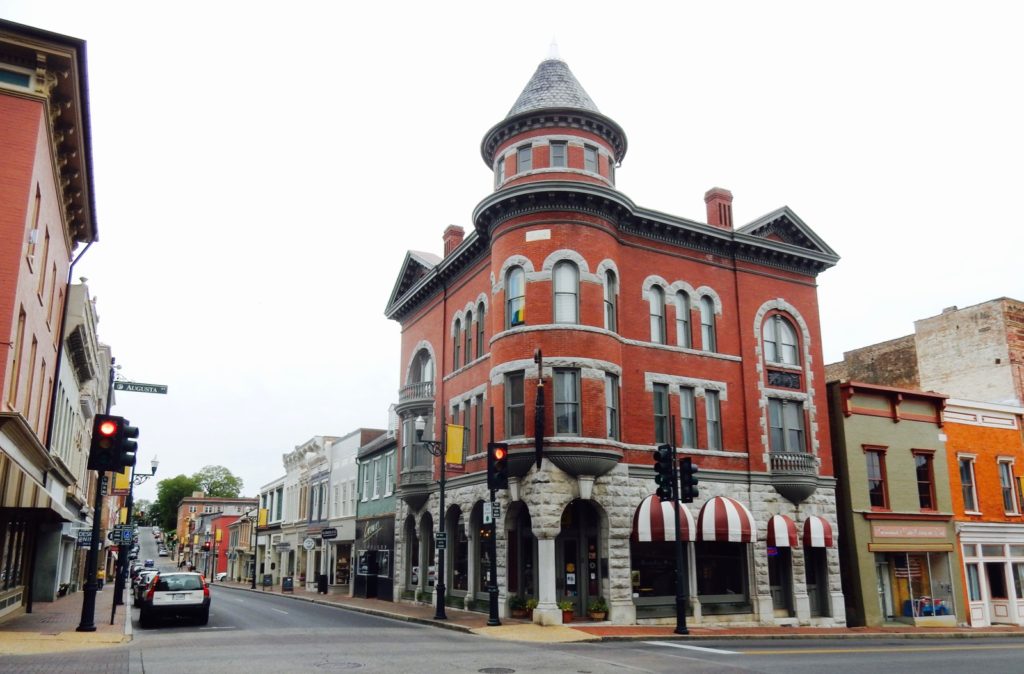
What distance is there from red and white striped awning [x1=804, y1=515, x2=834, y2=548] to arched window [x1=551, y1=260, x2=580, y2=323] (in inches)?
467

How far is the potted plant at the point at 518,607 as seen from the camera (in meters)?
25.9

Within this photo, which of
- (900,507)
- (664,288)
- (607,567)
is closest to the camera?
(607,567)

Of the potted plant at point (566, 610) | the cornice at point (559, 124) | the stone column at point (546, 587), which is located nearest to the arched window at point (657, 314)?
the cornice at point (559, 124)

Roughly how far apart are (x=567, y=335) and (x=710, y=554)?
9361 mm

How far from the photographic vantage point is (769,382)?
104 ft

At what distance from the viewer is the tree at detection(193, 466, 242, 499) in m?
155

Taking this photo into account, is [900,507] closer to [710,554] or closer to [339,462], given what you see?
[710,554]

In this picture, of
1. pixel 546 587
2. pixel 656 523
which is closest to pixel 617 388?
pixel 656 523

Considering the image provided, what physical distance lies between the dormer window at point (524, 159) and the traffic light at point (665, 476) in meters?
11.5

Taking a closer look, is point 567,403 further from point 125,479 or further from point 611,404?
point 125,479

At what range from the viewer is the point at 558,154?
95.0 feet

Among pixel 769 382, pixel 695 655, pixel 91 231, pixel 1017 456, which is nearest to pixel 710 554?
pixel 769 382

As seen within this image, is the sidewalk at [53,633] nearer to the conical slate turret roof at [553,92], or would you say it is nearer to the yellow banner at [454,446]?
the yellow banner at [454,446]

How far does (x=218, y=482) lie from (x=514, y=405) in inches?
5628
